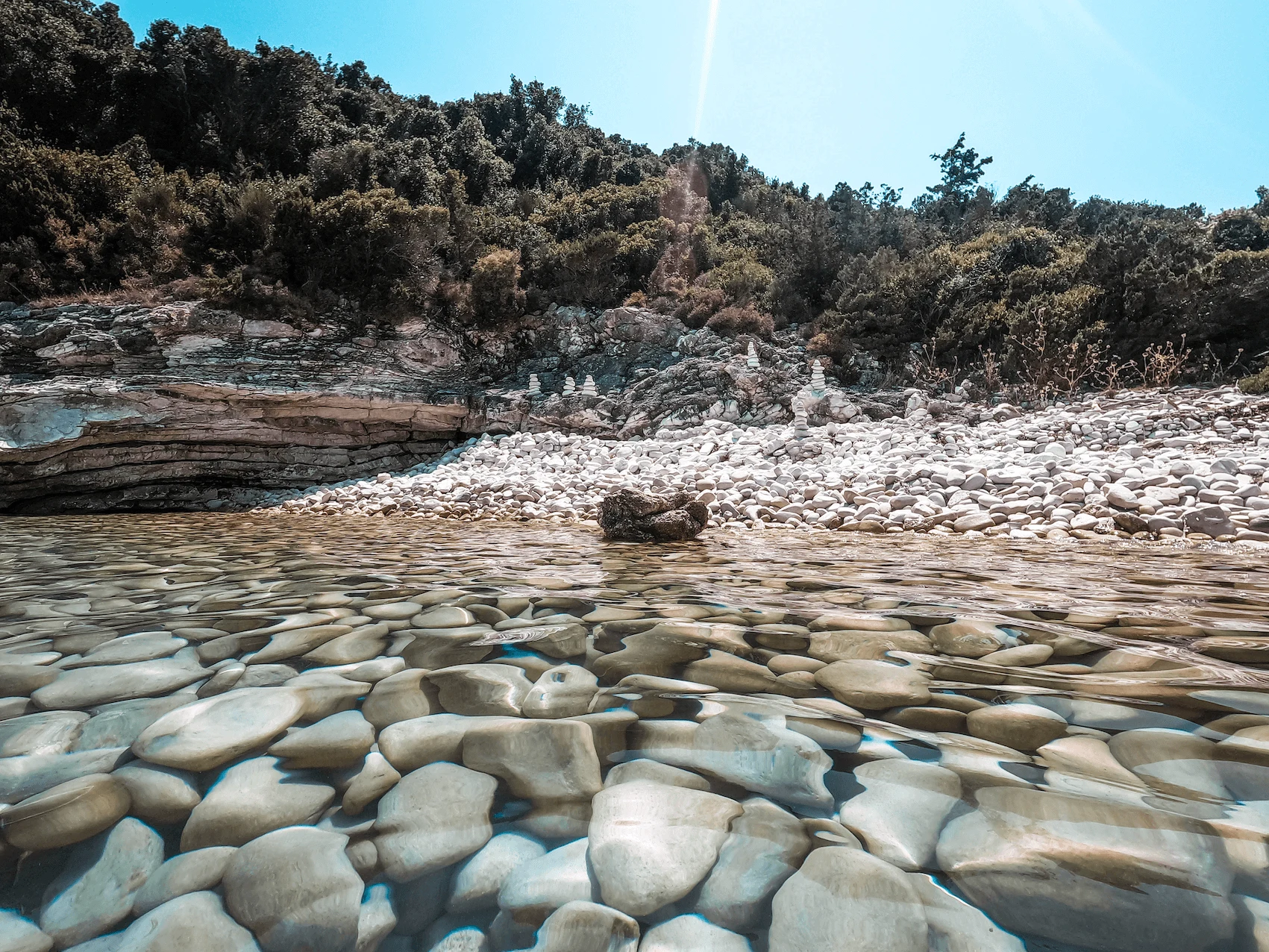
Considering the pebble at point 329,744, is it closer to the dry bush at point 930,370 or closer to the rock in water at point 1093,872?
the rock in water at point 1093,872

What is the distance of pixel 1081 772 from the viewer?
31.6 inches

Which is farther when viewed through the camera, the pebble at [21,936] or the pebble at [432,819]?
the pebble at [432,819]

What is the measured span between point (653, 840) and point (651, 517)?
12.1 feet

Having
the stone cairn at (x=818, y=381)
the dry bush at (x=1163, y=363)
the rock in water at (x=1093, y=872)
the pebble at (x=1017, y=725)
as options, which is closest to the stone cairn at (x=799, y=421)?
the stone cairn at (x=818, y=381)

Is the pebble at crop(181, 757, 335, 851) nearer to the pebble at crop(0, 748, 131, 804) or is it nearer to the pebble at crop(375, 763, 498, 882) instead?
the pebble at crop(375, 763, 498, 882)

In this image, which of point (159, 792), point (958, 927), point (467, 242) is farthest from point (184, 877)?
point (467, 242)

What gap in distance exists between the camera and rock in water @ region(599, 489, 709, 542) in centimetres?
433

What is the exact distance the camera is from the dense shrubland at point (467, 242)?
9641mm

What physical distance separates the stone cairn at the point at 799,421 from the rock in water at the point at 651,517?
175 inches

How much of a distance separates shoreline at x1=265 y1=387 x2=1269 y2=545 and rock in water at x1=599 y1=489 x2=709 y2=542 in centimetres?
38

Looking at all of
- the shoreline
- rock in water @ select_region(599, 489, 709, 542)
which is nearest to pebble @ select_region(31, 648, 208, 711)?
rock in water @ select_region(599, 489, 709, 542)

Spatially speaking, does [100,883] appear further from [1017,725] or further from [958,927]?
[1017,725]

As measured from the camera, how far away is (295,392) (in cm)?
934

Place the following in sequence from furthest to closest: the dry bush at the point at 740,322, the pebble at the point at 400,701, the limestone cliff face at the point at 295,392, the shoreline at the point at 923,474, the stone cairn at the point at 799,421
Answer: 1. the dry bush at the point at 740,322
2. the stone cairn at the point at 799,421
3. the limestone cliff face at the point at 295,392
4. the shoreline at the point at 923,474
5. the pebble at the point at 400,701
